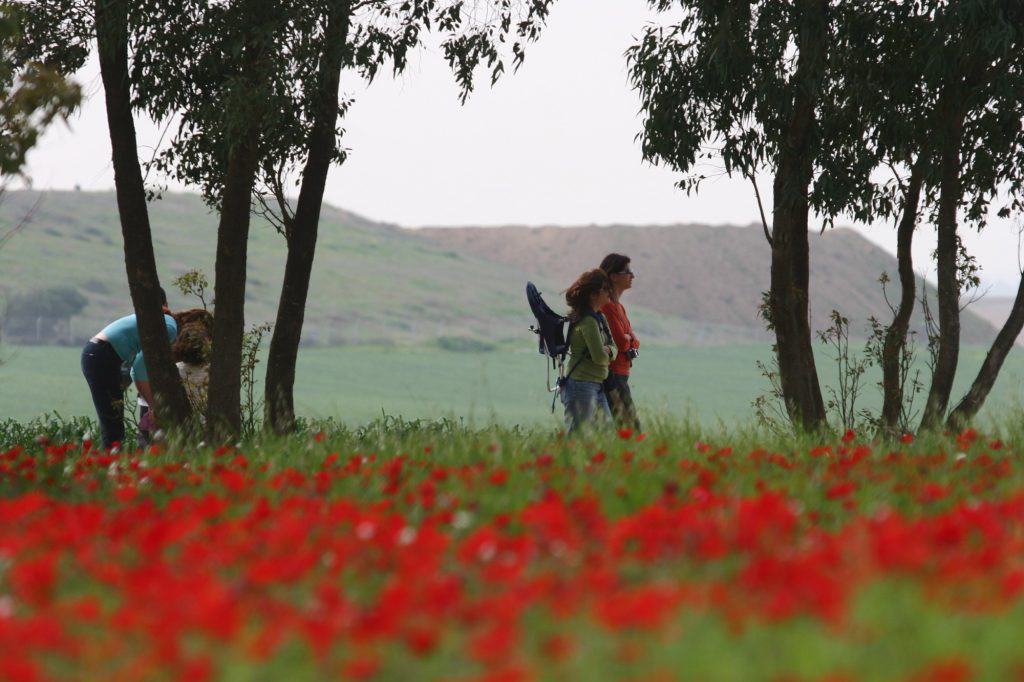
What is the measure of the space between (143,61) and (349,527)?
838 cm

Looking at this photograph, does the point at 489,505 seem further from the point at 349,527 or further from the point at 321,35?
the point at 321,35

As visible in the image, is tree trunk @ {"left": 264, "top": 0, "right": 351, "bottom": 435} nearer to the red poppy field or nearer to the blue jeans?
the blue jeans

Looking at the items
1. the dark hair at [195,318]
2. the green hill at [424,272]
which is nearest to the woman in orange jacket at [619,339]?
the dark hair at [195,318]

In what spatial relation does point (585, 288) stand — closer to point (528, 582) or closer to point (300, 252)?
point (300, 252)

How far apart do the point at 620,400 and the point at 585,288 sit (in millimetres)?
1099

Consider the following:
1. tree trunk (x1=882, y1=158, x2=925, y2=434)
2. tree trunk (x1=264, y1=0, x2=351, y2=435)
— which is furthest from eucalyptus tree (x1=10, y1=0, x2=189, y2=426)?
tree trunk (x1=882, y1=158, x2=925, y2=434)

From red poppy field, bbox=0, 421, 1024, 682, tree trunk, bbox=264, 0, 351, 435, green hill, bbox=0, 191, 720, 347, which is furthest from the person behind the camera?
green hill, bbox=0, 191, 720, 347

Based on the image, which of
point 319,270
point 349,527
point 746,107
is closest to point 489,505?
point 349,527

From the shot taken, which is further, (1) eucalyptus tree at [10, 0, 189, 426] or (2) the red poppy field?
(1) eucalyptus tree at [10, 0, 189, 426]

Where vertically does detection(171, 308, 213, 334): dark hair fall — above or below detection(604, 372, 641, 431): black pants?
above

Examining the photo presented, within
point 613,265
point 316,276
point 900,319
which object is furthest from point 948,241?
point 316,276

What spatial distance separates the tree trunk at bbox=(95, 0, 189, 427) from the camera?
11.1 metres

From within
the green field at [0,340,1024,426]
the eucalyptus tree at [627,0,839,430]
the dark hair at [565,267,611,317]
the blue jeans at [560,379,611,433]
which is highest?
the eucalyptus tree at [627,0,839,430]

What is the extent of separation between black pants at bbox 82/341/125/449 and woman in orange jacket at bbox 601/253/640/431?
4962 mm
